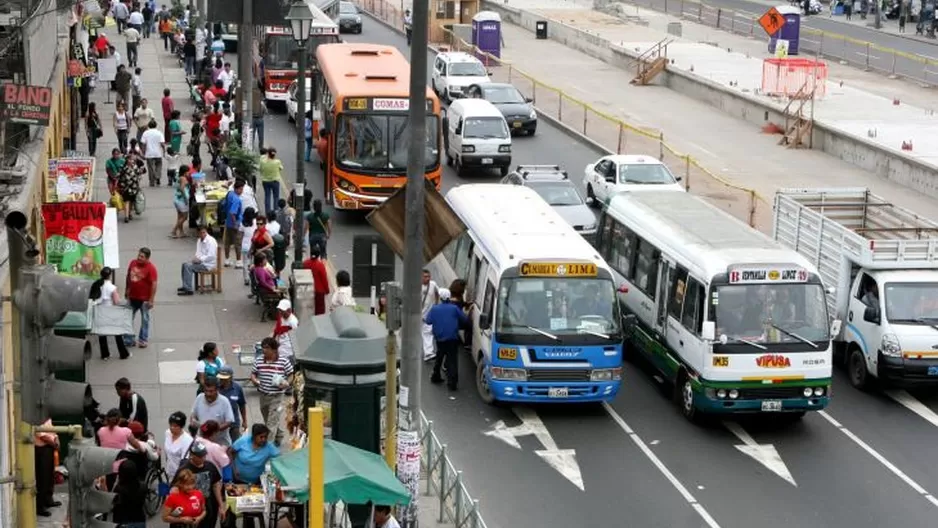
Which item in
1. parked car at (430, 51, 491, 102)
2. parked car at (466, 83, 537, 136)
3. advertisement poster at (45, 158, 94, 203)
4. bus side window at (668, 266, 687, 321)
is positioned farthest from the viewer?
parked car at (430, 51, 491, 102)

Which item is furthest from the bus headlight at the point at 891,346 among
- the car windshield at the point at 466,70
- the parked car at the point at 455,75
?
the car windshield at the point at 466,70

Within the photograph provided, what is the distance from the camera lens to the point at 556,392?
69.8 feet

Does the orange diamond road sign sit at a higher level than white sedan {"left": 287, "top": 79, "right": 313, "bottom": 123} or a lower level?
higher

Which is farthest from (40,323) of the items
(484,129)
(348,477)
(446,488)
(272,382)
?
(484,129)

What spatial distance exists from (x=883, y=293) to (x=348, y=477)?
37.4 ft

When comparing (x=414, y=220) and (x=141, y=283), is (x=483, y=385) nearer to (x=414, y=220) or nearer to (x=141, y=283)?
(x=141, y=283)

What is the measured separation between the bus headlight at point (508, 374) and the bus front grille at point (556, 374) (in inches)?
3.1

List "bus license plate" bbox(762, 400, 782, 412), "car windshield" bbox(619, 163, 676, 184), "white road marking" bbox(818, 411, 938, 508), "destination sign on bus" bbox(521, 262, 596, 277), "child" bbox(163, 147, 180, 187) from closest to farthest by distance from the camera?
"white road marking" bbox(818, 411, 938, 508) < "bus license plate" bbox(762, 400, 782, 412) < "destination sign on bus" bbox(521, 262, 596, 277) < "car windshield" bbox(619, 163, 676, 184) < "child" bbox(163, 147, 180, 187)

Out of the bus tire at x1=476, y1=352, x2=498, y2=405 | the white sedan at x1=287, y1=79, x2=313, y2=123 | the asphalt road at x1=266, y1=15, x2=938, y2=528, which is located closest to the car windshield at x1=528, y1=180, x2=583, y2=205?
the asphalt road at x1=266, y1=15, x2=938, y2=528

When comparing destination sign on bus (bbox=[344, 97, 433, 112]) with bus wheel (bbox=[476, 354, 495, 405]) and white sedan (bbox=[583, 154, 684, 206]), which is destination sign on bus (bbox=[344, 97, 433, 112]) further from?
bus wheel (bbox=[476, 354, 495, 405])

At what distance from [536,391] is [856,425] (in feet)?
14.6

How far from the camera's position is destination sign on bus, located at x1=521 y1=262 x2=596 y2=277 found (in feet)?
70.2

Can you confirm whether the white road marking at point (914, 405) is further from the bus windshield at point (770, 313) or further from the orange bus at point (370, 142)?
the orange bus at point (370, 142)

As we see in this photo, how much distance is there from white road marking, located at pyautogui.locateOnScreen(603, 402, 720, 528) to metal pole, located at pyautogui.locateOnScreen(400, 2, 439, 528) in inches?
174
